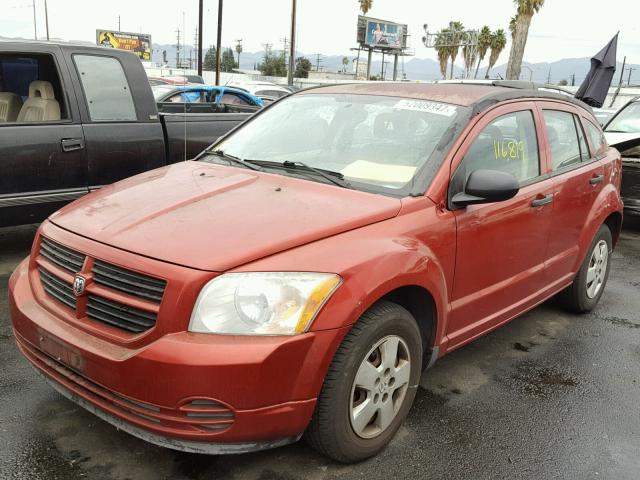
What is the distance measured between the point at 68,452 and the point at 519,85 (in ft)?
11.2

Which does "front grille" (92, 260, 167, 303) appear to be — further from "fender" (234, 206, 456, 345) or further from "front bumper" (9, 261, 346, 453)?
"fender" (234, 206, 456, 345)

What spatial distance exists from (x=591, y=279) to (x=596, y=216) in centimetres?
59

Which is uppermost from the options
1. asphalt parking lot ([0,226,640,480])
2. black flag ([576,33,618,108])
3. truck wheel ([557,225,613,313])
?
black flag ([576,33,618,108])

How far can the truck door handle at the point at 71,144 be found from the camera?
5.07 meters

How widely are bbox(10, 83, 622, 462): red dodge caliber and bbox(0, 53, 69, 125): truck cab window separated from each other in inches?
85.0

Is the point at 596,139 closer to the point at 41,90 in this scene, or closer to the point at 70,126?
the point at 70,126

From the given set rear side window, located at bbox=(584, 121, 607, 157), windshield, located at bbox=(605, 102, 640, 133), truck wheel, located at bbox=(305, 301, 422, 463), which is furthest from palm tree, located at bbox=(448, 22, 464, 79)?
truck wheel, located at bbox=(305, 301, 422, 463)

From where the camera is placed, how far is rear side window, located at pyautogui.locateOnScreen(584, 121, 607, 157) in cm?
464

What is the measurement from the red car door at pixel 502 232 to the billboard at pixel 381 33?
7224cm

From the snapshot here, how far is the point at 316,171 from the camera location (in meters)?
3.26

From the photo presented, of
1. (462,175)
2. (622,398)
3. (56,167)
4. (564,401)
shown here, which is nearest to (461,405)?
(564,401)

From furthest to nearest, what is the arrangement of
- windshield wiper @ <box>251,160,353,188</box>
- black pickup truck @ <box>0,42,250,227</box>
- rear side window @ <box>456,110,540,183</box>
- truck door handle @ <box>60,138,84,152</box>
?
truck door handle @ <box>60,138,84,152</box> → black pickup truck @ <box>0,42,250,227</box> → rear side window @ <box>456,110,540,183</box> → windshield wiper @ <box>251,160,353,188</box>

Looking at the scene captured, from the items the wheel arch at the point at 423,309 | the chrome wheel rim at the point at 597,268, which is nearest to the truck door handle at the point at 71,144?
the wheel arch at the point at 423,309

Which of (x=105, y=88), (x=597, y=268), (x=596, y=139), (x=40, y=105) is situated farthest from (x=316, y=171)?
(x=40, y=105)
